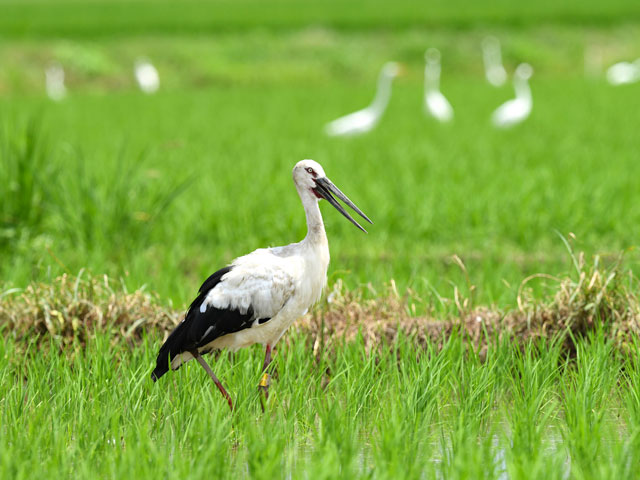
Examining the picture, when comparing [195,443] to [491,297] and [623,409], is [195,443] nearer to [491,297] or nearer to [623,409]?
[623,409]

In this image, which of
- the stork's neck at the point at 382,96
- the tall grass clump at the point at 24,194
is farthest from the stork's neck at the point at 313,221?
the stork's neck at the point at 382,96

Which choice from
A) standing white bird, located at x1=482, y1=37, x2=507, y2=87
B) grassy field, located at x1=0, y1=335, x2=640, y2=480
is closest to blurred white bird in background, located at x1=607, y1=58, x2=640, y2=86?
standing white bird, located at x1=482, y1=37, x2=507, y2=87

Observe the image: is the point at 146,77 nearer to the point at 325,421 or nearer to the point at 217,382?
the point at 217,382

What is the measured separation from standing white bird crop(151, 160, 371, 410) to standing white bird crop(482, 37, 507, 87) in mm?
21390

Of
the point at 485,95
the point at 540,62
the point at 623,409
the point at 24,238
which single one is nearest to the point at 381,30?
the point at 540,62

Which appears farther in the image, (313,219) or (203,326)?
(313,219)

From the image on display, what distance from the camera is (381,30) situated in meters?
33.6

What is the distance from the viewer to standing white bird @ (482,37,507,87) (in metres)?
26.4

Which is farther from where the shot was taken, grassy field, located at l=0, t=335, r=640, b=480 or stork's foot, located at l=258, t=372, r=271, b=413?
stork's foot, located at l=258, t=372, r=271, b=413

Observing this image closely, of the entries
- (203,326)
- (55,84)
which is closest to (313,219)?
(203,326)

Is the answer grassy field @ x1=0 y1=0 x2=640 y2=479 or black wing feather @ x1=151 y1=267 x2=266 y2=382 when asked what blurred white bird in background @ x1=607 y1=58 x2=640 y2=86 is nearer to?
grassy field @ x1=0 y1=0 x2=640 y2=479

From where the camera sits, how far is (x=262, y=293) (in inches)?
146

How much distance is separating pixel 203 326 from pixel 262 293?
27 cm

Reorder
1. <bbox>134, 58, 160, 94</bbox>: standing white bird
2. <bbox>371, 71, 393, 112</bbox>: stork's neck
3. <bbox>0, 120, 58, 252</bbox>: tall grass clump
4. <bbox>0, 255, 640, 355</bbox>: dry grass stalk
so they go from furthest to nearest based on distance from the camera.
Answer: <bbox>134, 58, 160, 94</bbox>: standing white bird
<bbox>371, 71, 393, 112</bbox>: stork's neck
<bbox>0, 120, 58, 252</bbox>: tall grass clump
<bbox>0, 255, 640, 355</bbox>: dry grass stalk
